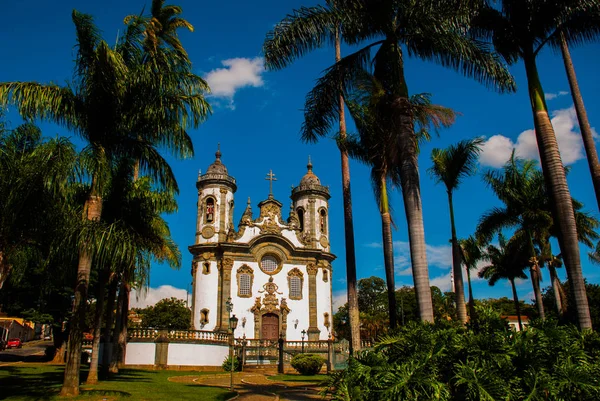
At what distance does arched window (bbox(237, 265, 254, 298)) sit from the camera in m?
39.9

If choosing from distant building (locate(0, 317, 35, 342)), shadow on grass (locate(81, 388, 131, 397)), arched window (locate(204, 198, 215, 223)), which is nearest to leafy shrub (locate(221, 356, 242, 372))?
arched window (locate(204, 198, 215, 223))

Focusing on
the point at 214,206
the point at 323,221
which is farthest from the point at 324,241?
the point at 214,206

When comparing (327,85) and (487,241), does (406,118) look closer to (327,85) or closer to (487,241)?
(327,85)

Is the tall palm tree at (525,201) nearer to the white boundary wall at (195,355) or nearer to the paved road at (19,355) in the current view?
the white boundary wall at (195,355)

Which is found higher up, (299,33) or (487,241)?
(299,33)

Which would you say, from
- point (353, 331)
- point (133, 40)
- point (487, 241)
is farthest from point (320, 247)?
point (133, 40)

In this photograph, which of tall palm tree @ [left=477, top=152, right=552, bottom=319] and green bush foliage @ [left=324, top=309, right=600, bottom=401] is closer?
green bush foliage @ [left=324, top=309, right=600, bottom=401]

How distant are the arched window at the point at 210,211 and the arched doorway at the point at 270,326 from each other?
9306 millimetres

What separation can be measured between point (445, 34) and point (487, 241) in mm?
15686

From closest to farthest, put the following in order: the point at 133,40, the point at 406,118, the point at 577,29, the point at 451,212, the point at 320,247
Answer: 1. the point at 577,29
2. the point at 406,118
3. the point at 133,40
4. the point at 451,212
5. the point at 320,247

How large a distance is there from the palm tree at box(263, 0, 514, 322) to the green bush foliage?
151 inches

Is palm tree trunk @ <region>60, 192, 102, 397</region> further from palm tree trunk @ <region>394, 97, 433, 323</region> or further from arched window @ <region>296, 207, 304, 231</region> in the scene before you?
arched window @ <region>296, 207, 304, 231</region>

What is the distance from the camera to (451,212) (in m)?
18.7

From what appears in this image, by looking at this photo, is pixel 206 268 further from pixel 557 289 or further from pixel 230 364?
pixel 557 289
